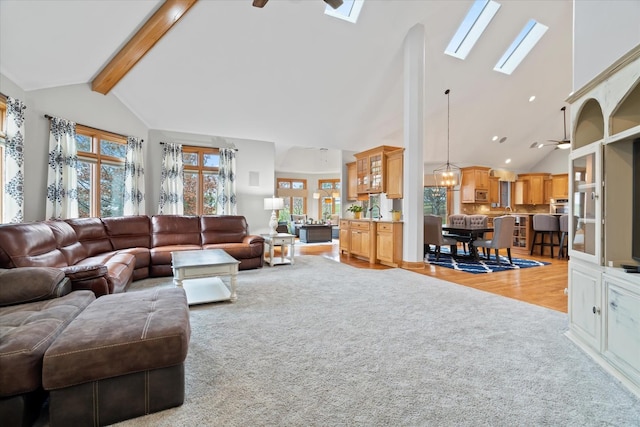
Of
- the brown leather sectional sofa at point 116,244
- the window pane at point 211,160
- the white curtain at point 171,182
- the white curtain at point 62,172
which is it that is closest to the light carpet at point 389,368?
the brown leather sectional sofa at point 116,244

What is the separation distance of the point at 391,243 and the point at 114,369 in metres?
4.67

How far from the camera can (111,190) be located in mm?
5598

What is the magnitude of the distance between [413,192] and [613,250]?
11.1 feet

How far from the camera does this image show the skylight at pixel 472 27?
5620mm

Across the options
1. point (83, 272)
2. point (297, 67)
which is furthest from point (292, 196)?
point (83, 272)

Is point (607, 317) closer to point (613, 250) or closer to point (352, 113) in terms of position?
point (613, 250)

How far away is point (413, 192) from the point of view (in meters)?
5.32

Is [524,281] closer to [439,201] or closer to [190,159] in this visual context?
[439,201]

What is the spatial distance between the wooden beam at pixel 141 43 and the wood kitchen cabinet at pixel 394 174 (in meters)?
4.18

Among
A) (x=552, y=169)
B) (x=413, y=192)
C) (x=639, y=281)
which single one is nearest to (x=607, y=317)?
(x=639, y=281)

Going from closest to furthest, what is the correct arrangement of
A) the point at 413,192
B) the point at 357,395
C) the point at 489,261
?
the point at 357,395 → the point at 413,192 → the point at 489,261

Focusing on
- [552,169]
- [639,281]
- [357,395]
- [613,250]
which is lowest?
[357,395]

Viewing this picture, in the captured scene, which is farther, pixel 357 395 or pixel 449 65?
pixel 449 65

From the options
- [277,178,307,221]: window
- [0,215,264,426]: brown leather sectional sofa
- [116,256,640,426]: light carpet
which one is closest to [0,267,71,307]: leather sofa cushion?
[0,215,264,426]: brown leather sectional sofa
